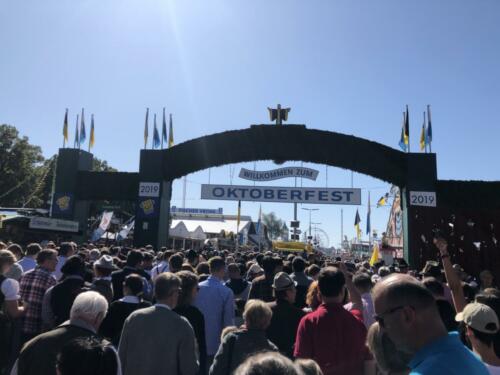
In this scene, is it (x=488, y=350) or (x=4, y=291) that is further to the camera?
(x=4, y=291)

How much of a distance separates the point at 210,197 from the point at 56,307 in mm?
16462

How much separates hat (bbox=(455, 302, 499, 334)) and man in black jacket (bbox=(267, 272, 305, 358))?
1725 millimetres

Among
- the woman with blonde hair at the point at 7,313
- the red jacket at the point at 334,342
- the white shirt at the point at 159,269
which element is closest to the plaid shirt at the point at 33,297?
the woman with blonde hair at the point at 7,313

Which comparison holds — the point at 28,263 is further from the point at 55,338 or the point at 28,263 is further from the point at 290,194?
the point at 290,194

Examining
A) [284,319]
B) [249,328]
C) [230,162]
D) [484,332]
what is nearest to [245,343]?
[249,328]

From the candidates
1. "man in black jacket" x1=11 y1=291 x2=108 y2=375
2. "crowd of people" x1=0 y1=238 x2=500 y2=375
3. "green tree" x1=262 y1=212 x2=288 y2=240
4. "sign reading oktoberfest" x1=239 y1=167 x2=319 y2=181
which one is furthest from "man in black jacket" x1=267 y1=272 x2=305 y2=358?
"green tree" x1=262 y1=212 x2=288 y2=240

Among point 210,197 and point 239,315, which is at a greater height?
point 210,197

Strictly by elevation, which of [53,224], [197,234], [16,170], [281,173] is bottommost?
[197,234]

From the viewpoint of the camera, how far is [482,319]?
2943 mm

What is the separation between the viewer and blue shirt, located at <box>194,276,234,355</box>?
5.23m

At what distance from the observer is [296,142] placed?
1902 centimetres

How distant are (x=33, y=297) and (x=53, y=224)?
1422 centimetres

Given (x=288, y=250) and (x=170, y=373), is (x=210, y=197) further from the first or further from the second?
(x=170, y=373)

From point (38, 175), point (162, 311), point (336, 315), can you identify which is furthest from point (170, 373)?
point (38, 175)
